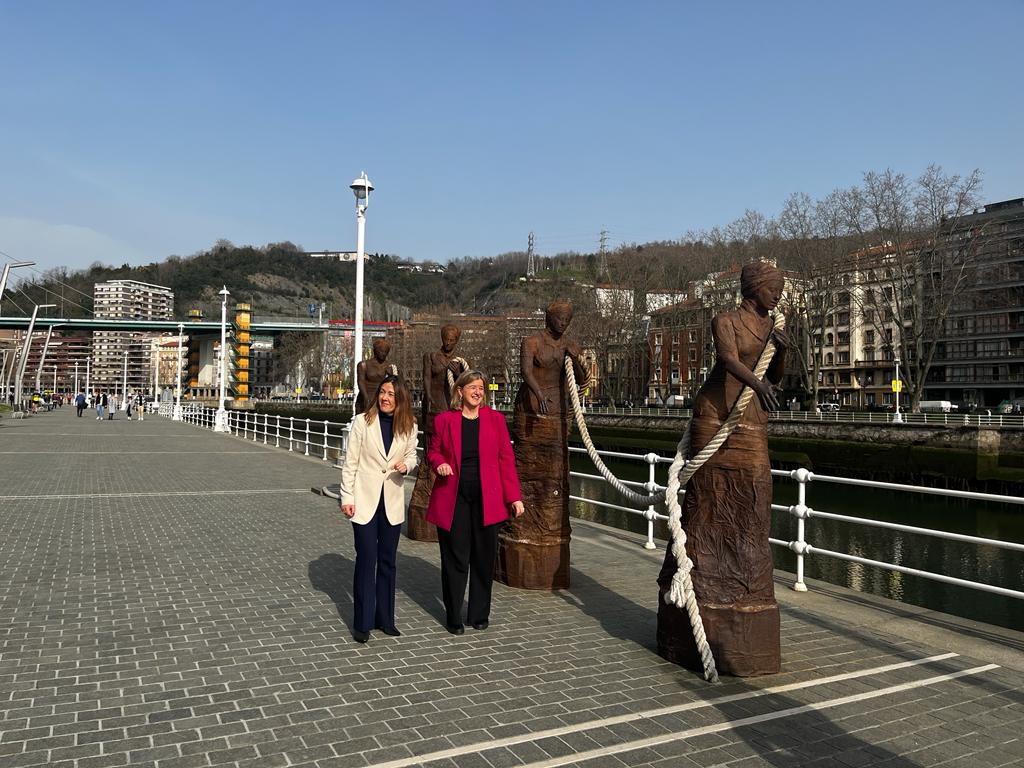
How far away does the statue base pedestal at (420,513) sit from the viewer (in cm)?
889

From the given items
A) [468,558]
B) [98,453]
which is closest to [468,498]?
[468,558]

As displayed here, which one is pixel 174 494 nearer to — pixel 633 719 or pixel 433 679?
pixel 433 679

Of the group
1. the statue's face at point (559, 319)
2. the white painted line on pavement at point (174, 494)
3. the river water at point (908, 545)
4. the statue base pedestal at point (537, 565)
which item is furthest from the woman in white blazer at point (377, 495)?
the white painted line on pavement at point (174, 494)

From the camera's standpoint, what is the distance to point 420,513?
8.96 meters

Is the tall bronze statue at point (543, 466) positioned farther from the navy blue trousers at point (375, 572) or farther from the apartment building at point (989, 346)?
the apartment building at point (989, 346)

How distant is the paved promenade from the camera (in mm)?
3561

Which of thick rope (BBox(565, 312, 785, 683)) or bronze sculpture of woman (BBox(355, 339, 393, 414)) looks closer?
thick rope (BBox(565, 312, 785, 683))

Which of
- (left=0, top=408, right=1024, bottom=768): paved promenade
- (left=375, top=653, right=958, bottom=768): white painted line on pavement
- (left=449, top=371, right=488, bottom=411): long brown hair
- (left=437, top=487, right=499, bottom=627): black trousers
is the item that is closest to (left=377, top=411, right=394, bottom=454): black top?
(left=449, top=371, right=488, bottom=411): long brown hair

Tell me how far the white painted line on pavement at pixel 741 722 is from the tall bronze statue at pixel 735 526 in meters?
0.47

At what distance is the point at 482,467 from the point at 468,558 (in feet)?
2.14

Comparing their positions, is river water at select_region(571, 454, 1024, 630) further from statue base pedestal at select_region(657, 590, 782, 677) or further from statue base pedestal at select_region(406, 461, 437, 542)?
statue base pedestal at select_region(406, 461, 437, 542)

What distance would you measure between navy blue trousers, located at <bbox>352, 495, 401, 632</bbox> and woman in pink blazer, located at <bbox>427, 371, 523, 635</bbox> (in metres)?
0.34

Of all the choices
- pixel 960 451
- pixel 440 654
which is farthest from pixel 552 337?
pixel 960 451

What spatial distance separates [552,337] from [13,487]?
433 inches
